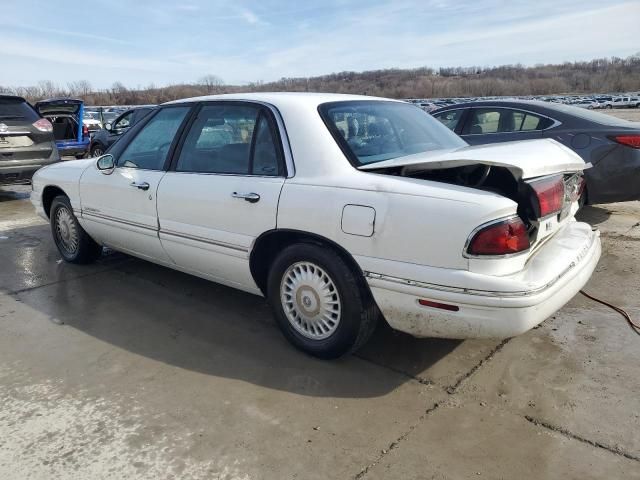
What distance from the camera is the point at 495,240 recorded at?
239cm

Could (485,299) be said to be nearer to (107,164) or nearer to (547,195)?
(547,195)

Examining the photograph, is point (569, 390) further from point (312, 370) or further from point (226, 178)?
point (226, 178)

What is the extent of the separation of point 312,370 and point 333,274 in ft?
1.96

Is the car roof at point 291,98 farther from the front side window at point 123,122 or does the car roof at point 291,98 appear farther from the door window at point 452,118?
the front side window at point 123,122

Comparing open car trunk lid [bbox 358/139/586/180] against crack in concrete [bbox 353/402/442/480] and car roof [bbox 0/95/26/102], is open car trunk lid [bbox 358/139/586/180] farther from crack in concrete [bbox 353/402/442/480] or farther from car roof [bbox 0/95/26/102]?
car roof [bbox 0/95/26/102]

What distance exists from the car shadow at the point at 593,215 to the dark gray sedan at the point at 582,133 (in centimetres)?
49

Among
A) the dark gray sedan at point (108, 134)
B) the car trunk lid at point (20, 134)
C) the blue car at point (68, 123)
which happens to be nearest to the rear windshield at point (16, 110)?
the car trunk lid at point (20, 134)

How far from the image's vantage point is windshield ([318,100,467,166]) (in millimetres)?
3039

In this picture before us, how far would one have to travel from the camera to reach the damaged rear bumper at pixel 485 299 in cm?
241

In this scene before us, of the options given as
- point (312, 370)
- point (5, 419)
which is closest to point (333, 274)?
point (312, 370)

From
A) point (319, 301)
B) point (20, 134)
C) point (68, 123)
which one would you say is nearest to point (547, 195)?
point (319, 301)

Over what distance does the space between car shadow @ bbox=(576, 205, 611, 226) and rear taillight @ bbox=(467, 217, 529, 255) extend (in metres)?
4.06

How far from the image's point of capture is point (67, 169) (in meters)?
4.75

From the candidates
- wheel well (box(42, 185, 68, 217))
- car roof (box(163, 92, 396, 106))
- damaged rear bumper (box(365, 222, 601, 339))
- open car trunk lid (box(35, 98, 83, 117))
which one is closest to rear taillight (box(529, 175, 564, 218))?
damaged rear bumper (box(365, 222, 601, 339))
